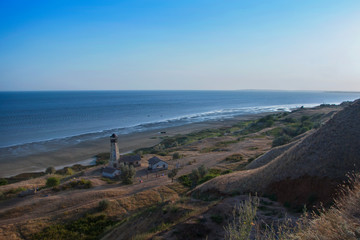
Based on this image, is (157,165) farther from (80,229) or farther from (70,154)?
(70,154)

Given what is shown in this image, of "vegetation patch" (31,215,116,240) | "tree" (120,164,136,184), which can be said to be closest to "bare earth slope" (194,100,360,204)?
"vegetation patch" (31,215,116,240)

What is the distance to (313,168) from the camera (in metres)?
14.4

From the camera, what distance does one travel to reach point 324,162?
1440cm

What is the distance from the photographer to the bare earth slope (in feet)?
43.6

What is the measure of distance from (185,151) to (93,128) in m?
43.5

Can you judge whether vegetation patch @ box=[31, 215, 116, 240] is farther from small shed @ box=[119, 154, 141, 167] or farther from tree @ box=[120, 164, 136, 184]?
small shed @ box=[119, 154, 141, 167]

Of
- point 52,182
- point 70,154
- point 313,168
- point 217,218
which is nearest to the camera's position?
point 217,218

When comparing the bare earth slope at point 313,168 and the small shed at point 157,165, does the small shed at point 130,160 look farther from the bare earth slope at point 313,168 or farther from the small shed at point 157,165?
the bare earth slope at point 313,168

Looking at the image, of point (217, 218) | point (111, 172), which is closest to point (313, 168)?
point (217, 218)

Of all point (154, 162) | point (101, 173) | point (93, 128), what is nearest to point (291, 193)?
point (154, 162)

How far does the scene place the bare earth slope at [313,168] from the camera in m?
13.3

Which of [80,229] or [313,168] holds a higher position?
[313,168]

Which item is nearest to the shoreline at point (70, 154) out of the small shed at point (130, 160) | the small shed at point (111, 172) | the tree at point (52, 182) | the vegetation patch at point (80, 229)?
the small shed at point (130, 160)

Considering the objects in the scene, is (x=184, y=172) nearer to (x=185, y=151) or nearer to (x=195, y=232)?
(x=185, y=151)
